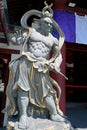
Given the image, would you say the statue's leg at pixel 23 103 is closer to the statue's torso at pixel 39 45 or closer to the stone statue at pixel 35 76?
the stone statue at pixel 35 76

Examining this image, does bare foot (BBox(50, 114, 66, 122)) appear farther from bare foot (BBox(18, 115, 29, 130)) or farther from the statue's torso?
the statue's torso

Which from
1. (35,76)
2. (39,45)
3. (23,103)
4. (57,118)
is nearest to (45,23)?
(39,45)

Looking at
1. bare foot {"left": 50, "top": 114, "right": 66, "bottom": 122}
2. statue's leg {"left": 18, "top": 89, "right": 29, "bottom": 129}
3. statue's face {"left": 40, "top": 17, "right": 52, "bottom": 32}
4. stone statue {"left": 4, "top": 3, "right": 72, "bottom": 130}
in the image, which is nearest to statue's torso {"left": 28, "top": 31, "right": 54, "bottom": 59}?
stone statue {"left": 4, "top": 3, "right": 72, "bottom": 130}

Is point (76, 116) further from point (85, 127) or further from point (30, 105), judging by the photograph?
point (30, 105)

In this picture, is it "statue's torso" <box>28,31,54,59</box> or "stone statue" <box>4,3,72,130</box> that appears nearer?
"stone statue" <box>4,3,72,130</box>

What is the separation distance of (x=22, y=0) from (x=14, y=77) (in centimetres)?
532

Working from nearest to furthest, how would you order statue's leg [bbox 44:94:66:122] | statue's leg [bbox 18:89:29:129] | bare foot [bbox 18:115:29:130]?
bare foot [bbox 18:115:29:130] < statue's leg [bbox 18:89:29:129] < statue's leg [bbox 44:94:66:122]

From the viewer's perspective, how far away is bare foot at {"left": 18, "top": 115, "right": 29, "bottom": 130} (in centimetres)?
509

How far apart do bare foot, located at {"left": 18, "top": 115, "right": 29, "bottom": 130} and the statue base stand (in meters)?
0.07

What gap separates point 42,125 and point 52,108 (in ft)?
1.16

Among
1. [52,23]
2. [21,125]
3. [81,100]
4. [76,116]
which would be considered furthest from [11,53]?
[81,100]

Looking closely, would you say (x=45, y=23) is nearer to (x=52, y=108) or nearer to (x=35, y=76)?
(x=35, y=76)

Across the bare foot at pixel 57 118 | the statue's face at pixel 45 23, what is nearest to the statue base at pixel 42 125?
the bare foot at pixel 57 118

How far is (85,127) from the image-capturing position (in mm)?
7207
